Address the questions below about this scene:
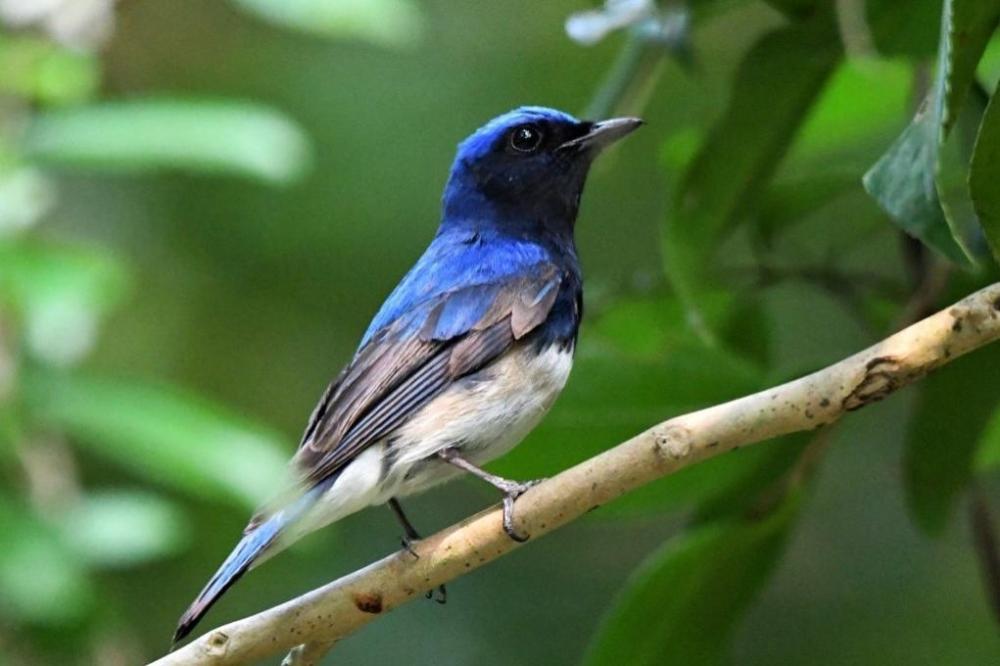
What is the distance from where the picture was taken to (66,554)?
123 inches

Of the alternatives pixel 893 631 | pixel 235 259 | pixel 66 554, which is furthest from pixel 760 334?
pixel 235 259

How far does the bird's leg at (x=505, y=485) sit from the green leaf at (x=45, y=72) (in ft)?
4.55

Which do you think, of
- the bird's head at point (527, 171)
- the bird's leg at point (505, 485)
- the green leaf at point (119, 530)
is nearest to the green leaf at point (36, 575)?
the green leaf at point (119, 530)

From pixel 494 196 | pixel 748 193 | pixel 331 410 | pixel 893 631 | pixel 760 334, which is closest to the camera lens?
pixel 748 193

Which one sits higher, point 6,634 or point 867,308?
point 6,634

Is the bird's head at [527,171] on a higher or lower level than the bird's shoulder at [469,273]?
higher

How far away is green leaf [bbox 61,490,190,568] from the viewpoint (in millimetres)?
3334

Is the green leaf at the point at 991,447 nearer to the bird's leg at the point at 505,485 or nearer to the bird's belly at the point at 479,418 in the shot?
the bird's belly at the point at 479,418

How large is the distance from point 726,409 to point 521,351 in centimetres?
102

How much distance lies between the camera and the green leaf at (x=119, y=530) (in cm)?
333

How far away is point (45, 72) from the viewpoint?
11.6ft

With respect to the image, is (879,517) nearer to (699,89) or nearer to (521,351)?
(699,89)

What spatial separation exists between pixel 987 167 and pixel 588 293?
1633 mm

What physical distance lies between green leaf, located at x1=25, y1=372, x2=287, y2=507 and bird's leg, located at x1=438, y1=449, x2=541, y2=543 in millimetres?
482
